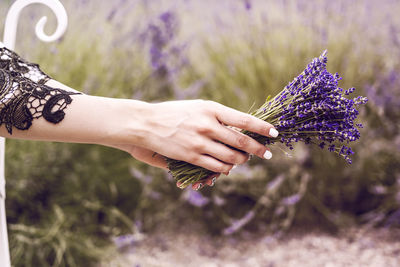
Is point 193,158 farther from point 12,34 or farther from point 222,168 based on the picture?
point 12,34

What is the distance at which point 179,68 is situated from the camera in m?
1.81

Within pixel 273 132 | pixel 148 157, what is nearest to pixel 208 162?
pixel 273 132

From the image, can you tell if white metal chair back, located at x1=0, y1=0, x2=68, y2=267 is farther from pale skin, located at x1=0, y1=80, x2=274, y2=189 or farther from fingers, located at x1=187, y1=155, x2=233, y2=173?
fingers, located at x1=187, y1=155, x2=233, y2=173

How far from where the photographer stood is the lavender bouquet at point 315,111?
735 mm

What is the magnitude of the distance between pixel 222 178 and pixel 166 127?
41.2 inches

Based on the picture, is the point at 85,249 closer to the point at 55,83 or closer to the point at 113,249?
the point at 113,249

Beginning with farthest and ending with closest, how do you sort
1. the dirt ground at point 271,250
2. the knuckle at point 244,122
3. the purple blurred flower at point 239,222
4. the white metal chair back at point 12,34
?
1. the dirt ground at point 271,250
2. the purple blurred flower at point 239,222
3. the white metal chair back at point 12,34
4. the knuckle at point 244,122

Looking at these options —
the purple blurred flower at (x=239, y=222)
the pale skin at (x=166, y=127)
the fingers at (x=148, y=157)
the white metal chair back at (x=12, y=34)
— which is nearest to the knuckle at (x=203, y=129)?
the pale skin at (x=166, y=127)

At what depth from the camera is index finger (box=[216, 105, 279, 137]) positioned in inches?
28.5

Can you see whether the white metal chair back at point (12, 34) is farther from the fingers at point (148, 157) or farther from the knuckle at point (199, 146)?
the knuckle at point (199, 146)

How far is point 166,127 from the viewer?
0.75 meters

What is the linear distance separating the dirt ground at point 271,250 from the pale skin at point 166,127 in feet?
3.08

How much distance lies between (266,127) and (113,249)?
1159 mm

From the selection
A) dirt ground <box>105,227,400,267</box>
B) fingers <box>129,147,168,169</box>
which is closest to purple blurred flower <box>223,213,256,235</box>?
dirt ground <box>105,227,400,267</box>
